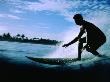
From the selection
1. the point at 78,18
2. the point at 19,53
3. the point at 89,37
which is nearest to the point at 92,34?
the point at 89,37

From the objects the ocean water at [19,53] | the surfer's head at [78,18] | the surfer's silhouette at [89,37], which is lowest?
the ocean water at [19,53]

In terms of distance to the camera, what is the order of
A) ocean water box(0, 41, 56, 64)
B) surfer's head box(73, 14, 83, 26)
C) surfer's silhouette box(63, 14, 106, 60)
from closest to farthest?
surfer's head box(73, 14, 83, 26) < surfer's silhouette box(63, 14, 106, 60) < ocean water box(0, 41, 56, 64)

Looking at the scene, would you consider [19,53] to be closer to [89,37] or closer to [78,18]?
[89,37]

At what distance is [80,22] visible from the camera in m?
10.7

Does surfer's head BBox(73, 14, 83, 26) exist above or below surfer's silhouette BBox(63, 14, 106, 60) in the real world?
above

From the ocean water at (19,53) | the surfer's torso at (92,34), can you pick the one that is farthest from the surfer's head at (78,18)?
the ocean water at (19,53)

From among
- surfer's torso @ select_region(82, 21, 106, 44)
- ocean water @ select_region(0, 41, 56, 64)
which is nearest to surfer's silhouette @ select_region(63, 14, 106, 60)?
surfer's torso @ select_region(82, 21, 106, 44)

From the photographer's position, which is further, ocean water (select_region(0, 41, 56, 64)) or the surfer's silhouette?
ocean water (select_region(0, 41, 56, 64))

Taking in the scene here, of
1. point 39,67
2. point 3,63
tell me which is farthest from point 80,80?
point 3,63

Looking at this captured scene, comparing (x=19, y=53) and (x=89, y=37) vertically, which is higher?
(x=89, y=37)

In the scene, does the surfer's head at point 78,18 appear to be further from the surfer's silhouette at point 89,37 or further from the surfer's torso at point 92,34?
the surfer's torso at point 92,34

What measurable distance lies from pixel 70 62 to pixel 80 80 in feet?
4.56

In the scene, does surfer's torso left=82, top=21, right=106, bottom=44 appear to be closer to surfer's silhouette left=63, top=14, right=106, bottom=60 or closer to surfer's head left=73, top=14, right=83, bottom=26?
surfer's silhouette left=63, top=14, right=106, bottom=60

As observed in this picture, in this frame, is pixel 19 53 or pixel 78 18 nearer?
pixel 78 18
